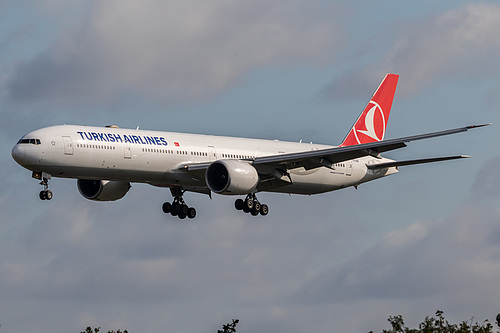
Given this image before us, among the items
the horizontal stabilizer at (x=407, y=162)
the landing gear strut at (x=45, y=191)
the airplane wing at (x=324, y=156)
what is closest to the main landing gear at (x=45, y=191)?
the landing gear strut at (x=45, y=191)

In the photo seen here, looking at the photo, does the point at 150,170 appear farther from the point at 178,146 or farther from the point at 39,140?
the point at 39,140

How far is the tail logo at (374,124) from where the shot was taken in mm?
79188

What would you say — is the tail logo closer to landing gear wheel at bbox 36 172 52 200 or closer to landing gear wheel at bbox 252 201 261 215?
landing gear wheel at bbox 252 201 261 215

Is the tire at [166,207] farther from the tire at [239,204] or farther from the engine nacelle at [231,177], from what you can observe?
the engine nacelle at [231,177]

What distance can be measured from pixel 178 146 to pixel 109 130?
4486 millimetres

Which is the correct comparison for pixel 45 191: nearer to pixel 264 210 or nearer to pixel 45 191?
pixel 45 191

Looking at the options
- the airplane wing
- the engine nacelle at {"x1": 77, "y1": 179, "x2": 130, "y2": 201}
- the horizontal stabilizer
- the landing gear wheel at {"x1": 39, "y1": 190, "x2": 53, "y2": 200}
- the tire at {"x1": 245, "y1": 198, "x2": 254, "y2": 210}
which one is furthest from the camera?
the engine nacelle at {"x1": 77, "y1": 179, "x2": 130, "y2": 201}

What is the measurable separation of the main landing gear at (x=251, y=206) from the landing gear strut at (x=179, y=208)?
11.8ft

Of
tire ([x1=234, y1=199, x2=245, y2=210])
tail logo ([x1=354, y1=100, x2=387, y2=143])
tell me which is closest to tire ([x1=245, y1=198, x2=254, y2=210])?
tire ([x1=234, y1=199, x2=245, y2=210])

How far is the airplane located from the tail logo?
420 cm

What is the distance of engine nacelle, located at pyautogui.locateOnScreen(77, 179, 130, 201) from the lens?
69875 mm

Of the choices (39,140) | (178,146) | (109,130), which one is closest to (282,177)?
(178,146)

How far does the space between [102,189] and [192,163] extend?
7373 millimetres

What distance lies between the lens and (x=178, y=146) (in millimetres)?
65312
